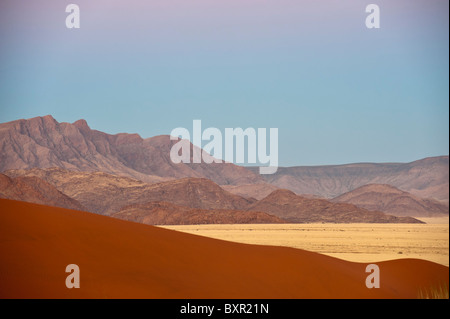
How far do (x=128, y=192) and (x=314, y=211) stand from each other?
43308 millimetres

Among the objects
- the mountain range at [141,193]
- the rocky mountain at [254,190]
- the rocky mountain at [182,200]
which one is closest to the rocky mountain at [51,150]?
the mountain range at [141,193]

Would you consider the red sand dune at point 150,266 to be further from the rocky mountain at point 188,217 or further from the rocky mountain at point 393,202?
the rocky mountain at point 393,202

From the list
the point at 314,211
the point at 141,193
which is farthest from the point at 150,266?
the point at 141,193

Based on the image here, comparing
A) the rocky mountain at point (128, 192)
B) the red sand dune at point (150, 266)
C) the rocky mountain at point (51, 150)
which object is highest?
the rocky mountain at point (51, 150)

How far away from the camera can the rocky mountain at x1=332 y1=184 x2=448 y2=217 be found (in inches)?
5290

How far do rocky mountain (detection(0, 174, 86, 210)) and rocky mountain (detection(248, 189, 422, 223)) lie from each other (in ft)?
141

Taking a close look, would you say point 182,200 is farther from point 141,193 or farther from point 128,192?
point 128,192

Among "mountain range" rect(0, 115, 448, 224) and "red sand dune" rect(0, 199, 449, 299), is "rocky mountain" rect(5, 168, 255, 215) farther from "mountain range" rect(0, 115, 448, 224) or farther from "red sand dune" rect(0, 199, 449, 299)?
"red sand dune" rect(0, 199, 449, 299)

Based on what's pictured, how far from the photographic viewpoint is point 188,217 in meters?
96.5

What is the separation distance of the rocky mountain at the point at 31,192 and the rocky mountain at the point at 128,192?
20.4 m

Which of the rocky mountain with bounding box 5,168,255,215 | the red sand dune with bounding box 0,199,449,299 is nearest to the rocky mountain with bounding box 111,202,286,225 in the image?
the rocky mountain with bounding box 5,168,255,215

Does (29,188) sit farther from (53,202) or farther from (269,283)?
(269,283)

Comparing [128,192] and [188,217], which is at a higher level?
[128,192]

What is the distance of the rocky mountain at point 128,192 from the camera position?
121m
